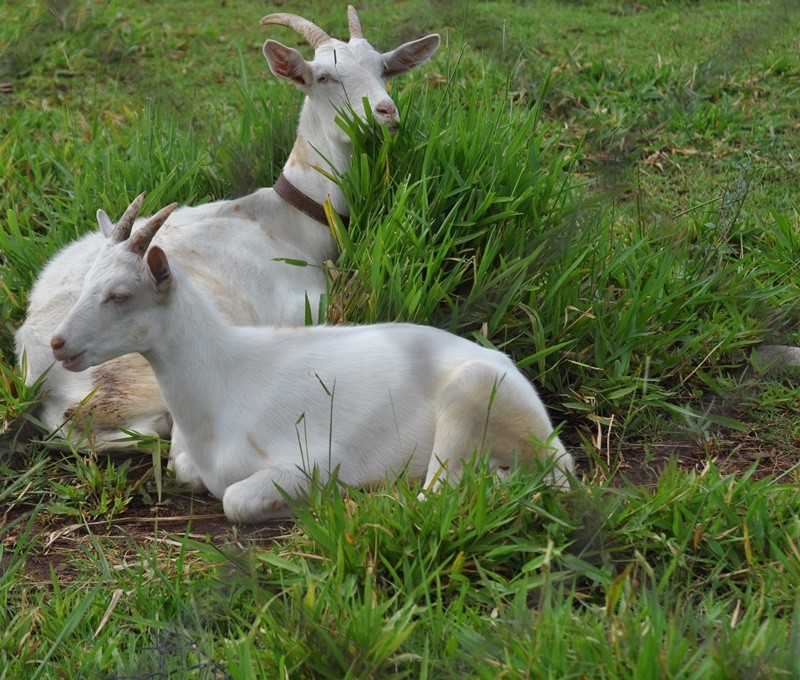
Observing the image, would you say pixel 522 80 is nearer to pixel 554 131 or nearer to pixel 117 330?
pixel 554 131

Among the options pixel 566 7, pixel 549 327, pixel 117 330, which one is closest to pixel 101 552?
pixel 117 330

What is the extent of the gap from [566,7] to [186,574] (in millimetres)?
5524

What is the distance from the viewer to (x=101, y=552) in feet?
9.79

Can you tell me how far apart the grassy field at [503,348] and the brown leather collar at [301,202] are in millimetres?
196

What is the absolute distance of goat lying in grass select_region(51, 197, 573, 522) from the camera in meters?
3.21

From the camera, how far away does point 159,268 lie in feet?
10.5

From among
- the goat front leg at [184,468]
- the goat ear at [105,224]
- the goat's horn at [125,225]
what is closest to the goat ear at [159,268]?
the goat's horn at [125,225]

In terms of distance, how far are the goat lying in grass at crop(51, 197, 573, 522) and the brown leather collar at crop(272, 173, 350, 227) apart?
1063 mm

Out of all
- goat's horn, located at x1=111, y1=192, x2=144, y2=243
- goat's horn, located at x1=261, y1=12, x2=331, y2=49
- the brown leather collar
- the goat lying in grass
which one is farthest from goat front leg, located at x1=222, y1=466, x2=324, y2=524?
goat's horn, located at x1=261, y1=12, x2=331, y2=49

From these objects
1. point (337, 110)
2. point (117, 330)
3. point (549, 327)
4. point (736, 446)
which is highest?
point (337, 110)

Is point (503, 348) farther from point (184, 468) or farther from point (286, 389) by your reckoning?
point (184, 468)

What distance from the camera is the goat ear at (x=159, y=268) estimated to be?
10.3 ft

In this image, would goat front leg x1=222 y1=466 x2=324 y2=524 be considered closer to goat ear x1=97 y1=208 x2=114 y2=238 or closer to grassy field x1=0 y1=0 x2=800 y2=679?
grassy field x1=0 y1=0 x2=800 y2=679

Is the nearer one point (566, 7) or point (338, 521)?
point (338, 521)
